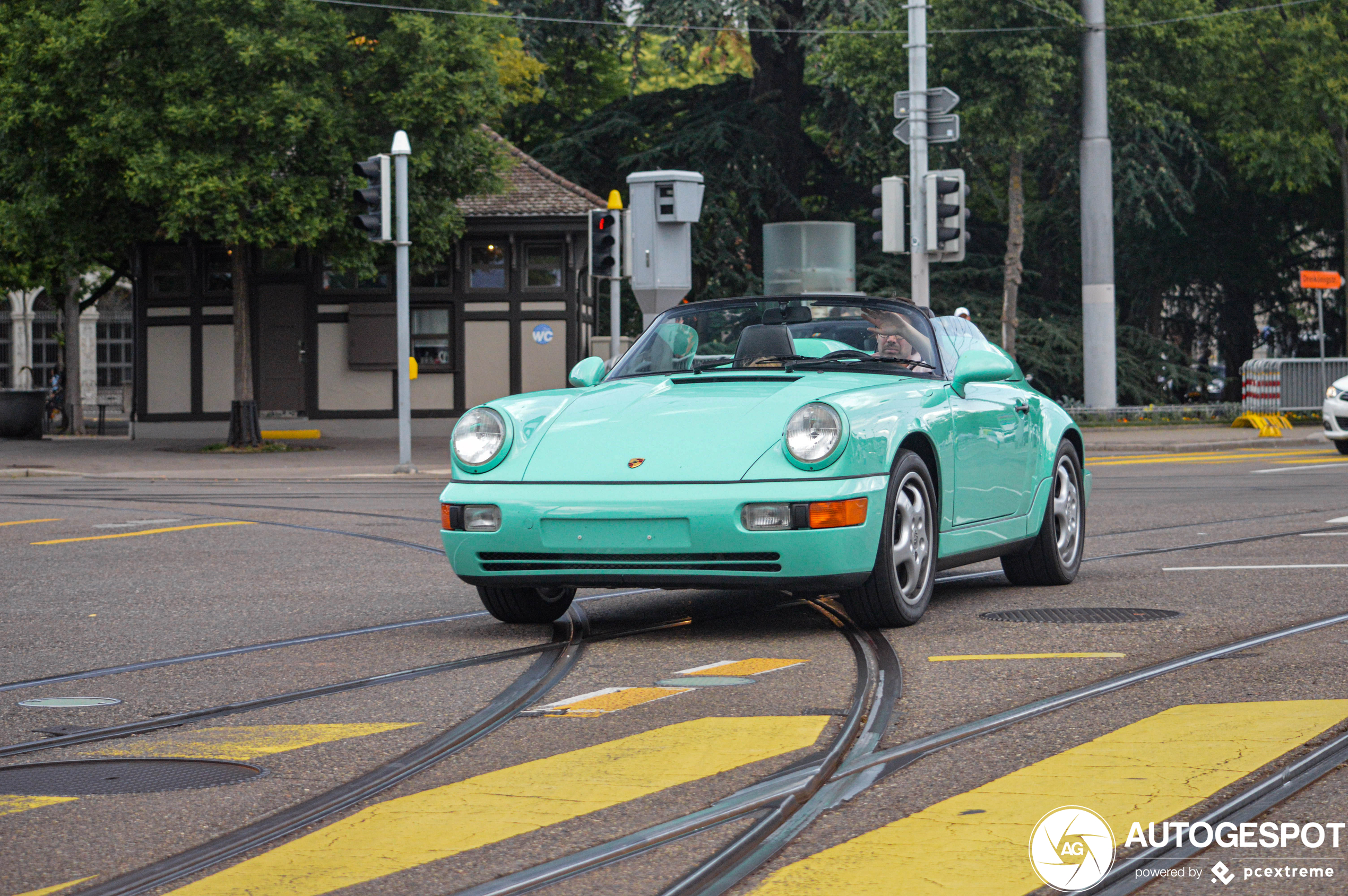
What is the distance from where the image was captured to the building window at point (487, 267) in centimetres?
3409

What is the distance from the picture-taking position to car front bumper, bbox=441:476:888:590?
6758 mm

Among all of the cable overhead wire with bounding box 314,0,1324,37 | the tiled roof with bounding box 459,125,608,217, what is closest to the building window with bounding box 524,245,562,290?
the tiled roof with bounding box 459,125,608,217

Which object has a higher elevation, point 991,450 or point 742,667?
point 991,450

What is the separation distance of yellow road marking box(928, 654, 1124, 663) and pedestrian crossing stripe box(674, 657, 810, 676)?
1.64 ft

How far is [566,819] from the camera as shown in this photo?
413cm

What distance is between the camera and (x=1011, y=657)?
21.7 ft

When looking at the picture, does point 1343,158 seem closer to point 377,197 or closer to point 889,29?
point 889,29

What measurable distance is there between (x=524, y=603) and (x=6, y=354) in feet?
166

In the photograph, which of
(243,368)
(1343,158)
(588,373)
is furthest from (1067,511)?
(1343,158)

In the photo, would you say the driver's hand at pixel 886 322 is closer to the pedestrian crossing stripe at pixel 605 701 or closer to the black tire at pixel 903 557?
the black tire at pixel 903 557

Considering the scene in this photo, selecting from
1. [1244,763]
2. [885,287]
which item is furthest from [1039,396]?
[885,287]

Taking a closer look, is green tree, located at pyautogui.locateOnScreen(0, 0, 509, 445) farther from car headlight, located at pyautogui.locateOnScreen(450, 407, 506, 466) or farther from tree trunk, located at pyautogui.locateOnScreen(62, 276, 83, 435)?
car headlight, located at pyautogui.locateOnScreen(450, 407, 506, 466)

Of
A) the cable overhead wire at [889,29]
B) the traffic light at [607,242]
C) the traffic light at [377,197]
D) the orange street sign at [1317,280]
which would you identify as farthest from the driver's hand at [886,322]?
the orange street sign at [1317,280]

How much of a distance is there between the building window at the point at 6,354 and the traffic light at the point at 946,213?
4003cm
